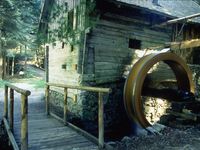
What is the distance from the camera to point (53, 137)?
21.4 ft

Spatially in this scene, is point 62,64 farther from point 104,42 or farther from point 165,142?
point 165,142

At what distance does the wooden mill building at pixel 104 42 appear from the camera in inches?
444

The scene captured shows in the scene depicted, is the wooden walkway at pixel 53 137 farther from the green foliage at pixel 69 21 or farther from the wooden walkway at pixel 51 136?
the green foliage at pixel 69 21

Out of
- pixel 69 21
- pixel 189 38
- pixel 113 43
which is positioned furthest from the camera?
pixel 189 38

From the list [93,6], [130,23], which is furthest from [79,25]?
[130,23]

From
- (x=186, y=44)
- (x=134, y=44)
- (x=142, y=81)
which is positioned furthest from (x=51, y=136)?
(x=134, y=44)

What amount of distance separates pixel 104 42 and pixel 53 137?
5967mm

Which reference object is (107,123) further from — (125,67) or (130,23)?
(130,23)

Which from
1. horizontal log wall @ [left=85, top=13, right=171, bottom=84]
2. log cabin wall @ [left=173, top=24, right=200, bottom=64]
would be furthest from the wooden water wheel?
log cabin wall @ [left=173, top=24, right=200, bottom=64]

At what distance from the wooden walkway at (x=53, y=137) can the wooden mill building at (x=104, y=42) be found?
10.8 feet

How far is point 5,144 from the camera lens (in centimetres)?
805

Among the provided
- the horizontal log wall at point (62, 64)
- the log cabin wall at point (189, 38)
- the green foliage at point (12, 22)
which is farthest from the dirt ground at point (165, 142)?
the green foliage at point (12, 22)

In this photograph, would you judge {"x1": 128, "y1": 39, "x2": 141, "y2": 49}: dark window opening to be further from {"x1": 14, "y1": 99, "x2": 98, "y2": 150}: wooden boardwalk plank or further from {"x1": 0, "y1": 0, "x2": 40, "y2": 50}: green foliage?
{"x1": 0, "y1": 0, "x2": 40, "y2": 50}: green foliage

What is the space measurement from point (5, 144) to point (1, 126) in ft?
2.51
